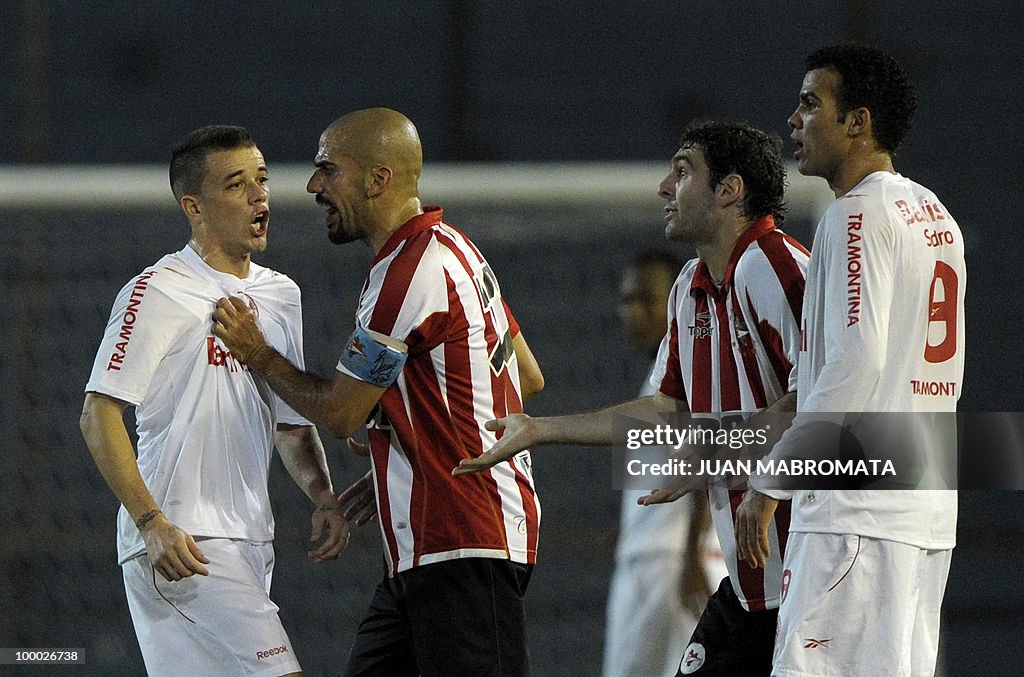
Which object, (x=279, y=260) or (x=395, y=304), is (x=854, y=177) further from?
(x=279, y=260)

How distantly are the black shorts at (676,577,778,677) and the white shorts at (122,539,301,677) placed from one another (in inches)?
46.5

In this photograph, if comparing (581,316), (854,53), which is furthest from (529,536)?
(581,316)

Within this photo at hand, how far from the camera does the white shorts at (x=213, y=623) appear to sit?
400 centimetres

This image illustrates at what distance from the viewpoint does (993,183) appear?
14164mm

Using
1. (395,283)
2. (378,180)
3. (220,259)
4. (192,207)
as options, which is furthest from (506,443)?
(192,207)

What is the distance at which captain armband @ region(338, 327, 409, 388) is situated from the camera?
3.88 m

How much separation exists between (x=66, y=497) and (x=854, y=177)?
7.85 m

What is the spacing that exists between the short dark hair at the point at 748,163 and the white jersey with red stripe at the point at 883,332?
27.7 inches

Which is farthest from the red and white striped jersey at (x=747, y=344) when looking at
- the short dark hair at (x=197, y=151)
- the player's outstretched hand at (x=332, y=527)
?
the short dark hair at (x=197, y=151)

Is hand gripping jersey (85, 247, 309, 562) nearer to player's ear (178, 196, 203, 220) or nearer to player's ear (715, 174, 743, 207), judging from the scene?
player's ear (178, 196, 203, 220)

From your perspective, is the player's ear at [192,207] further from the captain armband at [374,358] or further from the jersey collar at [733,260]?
the jersey collar at [733,260]

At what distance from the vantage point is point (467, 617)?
3867mm

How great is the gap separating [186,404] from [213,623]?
2.02 ft

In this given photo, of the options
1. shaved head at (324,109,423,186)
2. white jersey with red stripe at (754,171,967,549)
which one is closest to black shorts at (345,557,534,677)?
white jersey with red stripe at (754,171,967,549)
